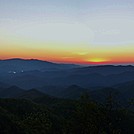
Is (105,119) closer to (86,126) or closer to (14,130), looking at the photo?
(86,126)

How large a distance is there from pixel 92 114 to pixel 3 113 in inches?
2274

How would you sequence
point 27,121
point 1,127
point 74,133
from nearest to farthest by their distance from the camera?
point 74,133 < point 27,121 < point 1,127

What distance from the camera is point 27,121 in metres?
29.3

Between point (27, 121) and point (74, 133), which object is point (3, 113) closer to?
point (27, 121)

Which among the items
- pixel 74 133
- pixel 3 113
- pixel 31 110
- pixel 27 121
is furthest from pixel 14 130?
pixel 74 133

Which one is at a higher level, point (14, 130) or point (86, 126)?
point (86, 126)

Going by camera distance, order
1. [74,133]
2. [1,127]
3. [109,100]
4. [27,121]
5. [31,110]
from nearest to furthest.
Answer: [109,100], [74,133], [27,121], [1,127], [31,110]

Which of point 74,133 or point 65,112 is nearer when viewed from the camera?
point 74,133

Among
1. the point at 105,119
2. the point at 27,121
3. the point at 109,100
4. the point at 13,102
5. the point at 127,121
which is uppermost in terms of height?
the point at 109,100

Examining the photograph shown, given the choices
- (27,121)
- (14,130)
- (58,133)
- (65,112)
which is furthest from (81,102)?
(65,112)

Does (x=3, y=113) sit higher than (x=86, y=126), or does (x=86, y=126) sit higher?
(x=86, y=126)

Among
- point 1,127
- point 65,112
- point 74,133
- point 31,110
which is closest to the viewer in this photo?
point 74,133

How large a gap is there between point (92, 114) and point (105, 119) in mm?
1276

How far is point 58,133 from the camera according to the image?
240 ft
